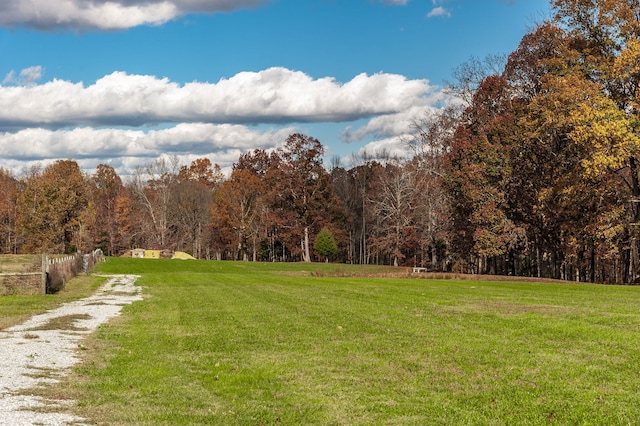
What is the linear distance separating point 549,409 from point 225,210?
258ft

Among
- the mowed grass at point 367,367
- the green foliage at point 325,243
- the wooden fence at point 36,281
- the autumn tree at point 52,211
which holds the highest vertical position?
the autumn tree at point 52,211

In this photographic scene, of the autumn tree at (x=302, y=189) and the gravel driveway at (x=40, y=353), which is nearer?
the gravel driveway at (x=40, y=353)

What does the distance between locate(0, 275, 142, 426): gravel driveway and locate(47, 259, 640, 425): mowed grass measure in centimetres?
44

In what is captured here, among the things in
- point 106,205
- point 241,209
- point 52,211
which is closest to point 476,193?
point 241,209

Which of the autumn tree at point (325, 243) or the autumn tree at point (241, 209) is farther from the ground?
the autumn tree at point (241, 209)

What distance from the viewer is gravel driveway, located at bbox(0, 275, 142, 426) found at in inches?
284

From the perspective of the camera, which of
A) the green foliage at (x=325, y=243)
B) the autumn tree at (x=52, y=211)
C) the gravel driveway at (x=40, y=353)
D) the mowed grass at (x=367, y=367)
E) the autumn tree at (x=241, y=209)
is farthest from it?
the autumn tree at (x=241, y=209)

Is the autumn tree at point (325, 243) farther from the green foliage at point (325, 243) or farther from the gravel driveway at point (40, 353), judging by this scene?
the gravel driveway at point (40, 353)

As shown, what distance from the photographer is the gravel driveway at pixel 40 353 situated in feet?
23.7

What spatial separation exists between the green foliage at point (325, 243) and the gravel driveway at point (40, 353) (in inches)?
1997

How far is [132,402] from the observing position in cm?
828

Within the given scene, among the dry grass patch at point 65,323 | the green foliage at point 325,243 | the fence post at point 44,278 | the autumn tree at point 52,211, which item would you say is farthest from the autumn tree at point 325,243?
the dry grass patch at point 65,323

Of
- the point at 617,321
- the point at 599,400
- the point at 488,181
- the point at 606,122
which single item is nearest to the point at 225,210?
the point at 488,181

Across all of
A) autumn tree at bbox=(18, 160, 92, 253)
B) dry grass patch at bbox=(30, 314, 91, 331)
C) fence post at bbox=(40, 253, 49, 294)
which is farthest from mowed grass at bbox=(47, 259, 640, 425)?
autumn tree at bbox=(18, 160, 92, 253)
